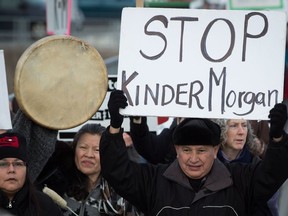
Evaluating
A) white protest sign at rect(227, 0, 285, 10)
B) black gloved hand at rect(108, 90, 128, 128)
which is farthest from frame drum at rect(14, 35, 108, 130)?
white protest sign at rect(227, 0, 285, 10)

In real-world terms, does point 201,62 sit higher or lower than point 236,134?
higher

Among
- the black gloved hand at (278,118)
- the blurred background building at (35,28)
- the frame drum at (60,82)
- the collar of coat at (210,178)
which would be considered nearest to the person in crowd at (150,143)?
the frame drum at (60,82)

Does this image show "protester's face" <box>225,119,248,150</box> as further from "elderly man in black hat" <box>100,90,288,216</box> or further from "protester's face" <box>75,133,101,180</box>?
"elderly man in black hat" <box>100,90,288,216</box>

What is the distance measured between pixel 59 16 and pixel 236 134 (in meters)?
3.45

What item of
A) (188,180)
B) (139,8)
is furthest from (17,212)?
(139,8)

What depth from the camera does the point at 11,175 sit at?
6035 millimetres

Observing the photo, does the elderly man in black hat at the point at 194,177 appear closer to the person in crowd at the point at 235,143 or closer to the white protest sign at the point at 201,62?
the white protest sign at the point at 201,62

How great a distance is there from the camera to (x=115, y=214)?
6816 mm

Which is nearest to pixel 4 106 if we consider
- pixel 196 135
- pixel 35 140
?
pixel 35 140

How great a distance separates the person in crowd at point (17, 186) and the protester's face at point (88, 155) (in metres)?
0.92

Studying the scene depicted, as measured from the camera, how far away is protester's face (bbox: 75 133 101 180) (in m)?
7.06

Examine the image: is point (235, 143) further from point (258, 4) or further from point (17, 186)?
point (258, 4)

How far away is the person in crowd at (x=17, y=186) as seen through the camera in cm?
602

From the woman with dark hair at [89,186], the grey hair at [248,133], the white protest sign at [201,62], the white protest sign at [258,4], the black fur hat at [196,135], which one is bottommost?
the woman with dark hair at [89,186]
